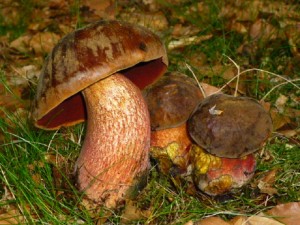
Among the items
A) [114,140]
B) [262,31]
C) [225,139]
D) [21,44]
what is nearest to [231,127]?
[225,139]

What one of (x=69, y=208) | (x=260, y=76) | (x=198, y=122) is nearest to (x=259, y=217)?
(x=198, y=122)

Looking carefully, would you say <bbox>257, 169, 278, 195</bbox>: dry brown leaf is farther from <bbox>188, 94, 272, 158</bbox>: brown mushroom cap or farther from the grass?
<bbox>188, 94, 272, 158</bbox>: brown mushroom cap

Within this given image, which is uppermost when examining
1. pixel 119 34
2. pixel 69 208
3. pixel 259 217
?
pixel 119 34

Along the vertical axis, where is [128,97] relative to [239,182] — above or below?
above

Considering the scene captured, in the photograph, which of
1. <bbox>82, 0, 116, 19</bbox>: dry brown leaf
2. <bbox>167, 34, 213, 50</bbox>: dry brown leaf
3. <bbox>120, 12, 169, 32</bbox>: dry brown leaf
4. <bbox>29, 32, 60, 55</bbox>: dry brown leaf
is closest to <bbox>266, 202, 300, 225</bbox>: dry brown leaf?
Answer: <bbox>167, 34, 213, 50</bbox>: dry brown leaf

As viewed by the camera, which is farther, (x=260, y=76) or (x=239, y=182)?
(x=260, y=76)

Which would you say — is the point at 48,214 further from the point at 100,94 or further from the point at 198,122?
the point at 198,122

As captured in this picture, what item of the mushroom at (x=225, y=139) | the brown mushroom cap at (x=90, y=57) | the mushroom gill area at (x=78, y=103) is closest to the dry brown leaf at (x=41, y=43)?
the mushroom gill area at (x=78, y=103)
